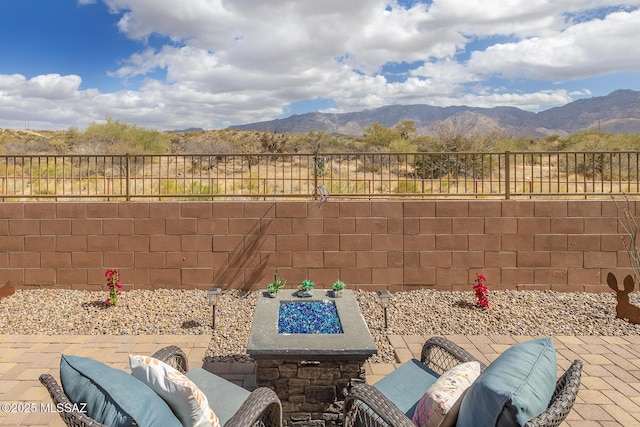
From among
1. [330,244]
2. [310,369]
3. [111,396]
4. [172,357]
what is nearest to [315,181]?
[330,244]

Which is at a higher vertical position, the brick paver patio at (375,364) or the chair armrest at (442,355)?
the chair armrest at (442,355)

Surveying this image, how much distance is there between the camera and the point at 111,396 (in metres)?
1.82

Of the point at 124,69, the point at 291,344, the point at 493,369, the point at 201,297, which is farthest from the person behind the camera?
the point at 124,69

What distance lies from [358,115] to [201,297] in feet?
509

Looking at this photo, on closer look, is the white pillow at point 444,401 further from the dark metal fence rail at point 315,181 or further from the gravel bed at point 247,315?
the dark metal fence rail at point 315,181

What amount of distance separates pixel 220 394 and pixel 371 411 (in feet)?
3.29

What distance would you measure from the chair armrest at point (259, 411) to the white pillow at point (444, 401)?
813 mm

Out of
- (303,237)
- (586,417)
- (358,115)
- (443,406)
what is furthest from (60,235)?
(358,115)

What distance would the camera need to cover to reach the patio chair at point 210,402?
182 cm

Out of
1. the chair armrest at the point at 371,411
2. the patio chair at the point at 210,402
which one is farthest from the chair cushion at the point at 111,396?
the chair armrest at the point at 371,411

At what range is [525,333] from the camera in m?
5.01

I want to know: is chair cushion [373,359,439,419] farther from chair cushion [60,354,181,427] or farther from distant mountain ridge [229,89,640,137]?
distant mountain ridge [229,89,640,137]

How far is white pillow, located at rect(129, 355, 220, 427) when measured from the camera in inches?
79.8

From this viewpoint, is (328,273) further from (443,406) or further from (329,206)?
(443,406)
